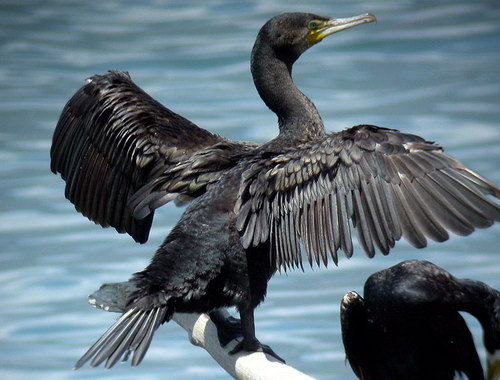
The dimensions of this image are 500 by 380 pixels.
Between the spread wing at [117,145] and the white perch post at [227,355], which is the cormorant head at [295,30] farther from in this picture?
the white perch post at [227,355]

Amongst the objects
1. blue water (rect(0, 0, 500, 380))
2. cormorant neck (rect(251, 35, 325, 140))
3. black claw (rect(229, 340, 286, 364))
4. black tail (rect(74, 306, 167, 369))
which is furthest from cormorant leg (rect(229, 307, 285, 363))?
blue water (rect(0, 0, 500, 380))

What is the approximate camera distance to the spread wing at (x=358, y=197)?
9.83 ft

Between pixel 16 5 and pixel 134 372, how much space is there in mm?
6462

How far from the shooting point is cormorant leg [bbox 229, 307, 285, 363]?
3400mm

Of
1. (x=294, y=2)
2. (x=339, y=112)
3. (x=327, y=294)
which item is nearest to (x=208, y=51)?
(x=294, y=2)

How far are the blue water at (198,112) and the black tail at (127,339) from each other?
258 centimetres

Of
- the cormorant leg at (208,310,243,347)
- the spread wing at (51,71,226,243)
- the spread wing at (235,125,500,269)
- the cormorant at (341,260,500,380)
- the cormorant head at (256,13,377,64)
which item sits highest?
the cormorant head at (256,13,377,64)

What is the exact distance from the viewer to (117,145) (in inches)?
157

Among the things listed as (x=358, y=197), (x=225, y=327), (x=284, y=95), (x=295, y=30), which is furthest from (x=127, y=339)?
(x=295, y=30)

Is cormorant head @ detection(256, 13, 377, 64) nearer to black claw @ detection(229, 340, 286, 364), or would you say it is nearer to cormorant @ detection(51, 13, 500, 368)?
cormorant @ detection(51, 13, 500, 368)

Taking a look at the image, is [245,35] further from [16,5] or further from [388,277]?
[388,277]

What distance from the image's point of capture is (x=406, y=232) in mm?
3039

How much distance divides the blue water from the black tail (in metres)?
2.58

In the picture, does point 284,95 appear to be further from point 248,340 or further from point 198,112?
point 198,112
